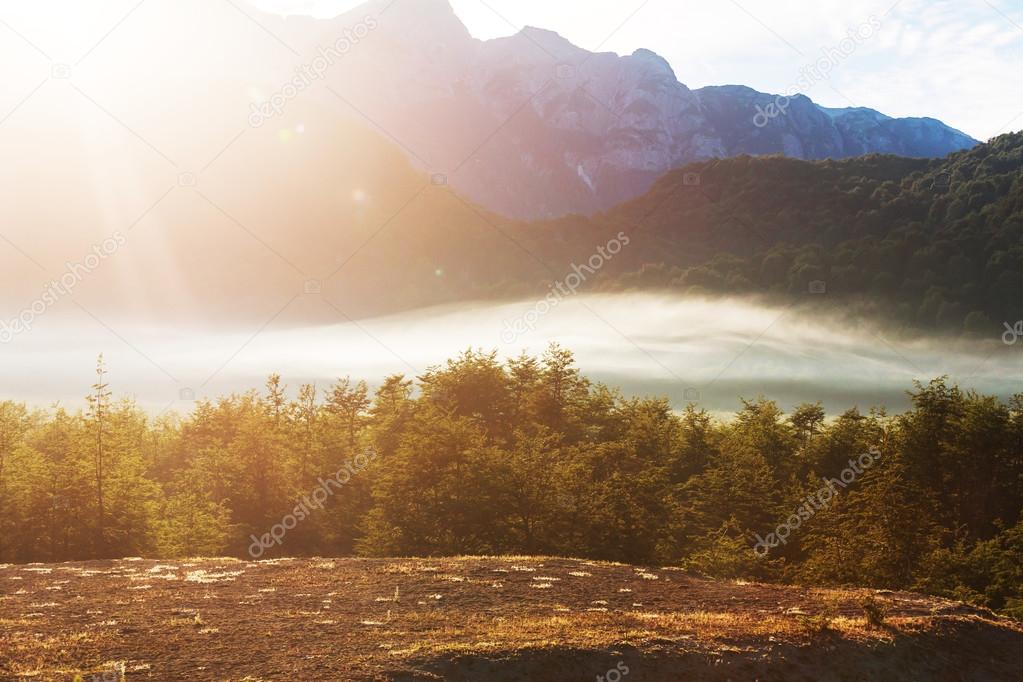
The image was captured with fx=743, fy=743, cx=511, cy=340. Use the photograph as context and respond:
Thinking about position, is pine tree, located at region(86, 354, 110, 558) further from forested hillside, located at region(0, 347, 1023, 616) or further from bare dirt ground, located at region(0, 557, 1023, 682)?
bare dirt ground, located at region(0, 557, 1023, 682)

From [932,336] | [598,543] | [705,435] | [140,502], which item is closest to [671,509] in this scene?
[598,543]

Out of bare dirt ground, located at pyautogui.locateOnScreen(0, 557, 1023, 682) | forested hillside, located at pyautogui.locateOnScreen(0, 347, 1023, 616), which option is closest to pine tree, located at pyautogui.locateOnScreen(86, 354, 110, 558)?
forested hillside, located at pyautogui.locateOnScreen(0, 347, 1023, 616)

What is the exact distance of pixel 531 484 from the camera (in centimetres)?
5306

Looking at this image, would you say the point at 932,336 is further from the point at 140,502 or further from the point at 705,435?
the point at 140,502

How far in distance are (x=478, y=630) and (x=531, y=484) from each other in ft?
114

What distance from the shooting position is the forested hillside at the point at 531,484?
5394cm

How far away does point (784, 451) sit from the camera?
96375 millimetres

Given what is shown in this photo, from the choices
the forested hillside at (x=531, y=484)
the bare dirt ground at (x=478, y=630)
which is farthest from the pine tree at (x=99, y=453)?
the bare dirt ground at (x=478, y=630)

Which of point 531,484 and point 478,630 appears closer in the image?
point 478,630

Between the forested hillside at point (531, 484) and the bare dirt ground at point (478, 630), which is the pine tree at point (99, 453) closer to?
the forested hillside at point (531, 484)

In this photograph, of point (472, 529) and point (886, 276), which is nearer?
point (472, 529)

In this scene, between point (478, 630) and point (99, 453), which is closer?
point (478, 630)

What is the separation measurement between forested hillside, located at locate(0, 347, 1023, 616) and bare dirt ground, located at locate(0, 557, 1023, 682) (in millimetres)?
26484

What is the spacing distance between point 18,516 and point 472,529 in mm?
34901
